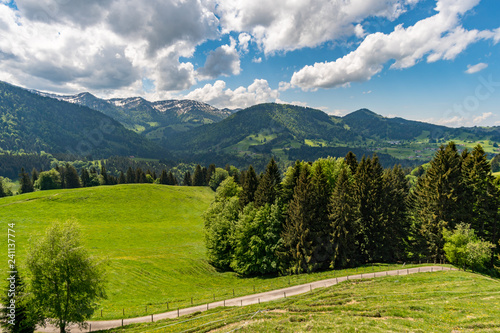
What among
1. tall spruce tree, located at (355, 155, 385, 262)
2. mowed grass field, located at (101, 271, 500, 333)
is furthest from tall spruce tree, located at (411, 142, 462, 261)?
mowed grass field, located at (101, 271, 500, 333)

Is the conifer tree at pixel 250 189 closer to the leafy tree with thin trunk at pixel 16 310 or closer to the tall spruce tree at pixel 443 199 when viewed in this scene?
the tall spruce tree at pixel 443 199

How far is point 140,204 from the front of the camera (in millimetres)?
92000

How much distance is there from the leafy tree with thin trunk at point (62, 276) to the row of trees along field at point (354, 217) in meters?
27.3

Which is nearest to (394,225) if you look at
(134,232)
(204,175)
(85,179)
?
(134,232)

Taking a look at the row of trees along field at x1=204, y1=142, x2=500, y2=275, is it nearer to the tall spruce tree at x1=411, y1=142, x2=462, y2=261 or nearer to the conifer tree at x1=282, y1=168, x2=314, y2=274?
the conifer tree at x1=282, y1=168, x2=314, y2=274

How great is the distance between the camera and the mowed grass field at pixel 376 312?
17.7m

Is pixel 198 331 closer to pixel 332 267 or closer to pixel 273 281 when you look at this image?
pixel 273 281

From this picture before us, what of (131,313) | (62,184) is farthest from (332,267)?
(62,184)

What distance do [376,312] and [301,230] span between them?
22.3m

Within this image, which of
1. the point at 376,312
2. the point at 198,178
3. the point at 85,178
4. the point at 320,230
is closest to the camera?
the point at 376,312

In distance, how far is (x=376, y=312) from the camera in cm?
2030

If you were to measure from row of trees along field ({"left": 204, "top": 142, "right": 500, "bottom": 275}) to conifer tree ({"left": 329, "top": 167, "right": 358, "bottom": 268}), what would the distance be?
0.02 meters

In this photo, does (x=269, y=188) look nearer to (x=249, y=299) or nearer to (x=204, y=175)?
(x=249, y=299)

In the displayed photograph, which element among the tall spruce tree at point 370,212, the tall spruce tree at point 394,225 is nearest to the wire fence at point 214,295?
the tall spruce tree at point 370,212
